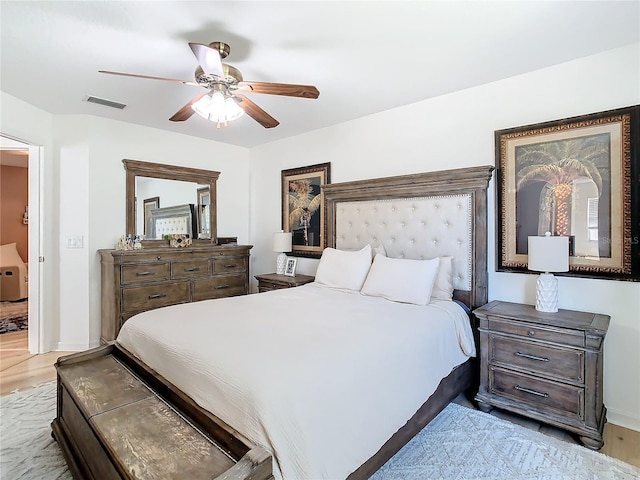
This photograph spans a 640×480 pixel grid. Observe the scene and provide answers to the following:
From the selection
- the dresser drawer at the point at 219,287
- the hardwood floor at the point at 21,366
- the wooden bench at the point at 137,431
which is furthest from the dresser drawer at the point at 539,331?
the hardwood floor at the point at 21,366

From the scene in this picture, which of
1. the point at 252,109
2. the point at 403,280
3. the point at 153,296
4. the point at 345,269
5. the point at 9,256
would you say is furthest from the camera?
the point at 9,256

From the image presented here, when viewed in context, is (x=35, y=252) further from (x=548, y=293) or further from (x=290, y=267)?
(x=548, y=293)

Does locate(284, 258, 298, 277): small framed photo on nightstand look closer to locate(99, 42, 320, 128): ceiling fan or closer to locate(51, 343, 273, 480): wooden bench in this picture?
locate(99, 42, 320, 128): ceiling fan

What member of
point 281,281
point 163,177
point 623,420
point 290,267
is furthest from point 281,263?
point 623,420

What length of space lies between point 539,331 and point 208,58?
2687 mm

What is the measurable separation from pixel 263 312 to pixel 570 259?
2.29 m

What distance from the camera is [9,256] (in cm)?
615

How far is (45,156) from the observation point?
3.68m

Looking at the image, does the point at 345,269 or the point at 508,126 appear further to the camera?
the point at 345,269

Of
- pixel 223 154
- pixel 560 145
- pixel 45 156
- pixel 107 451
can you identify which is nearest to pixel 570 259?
pixel 560 145

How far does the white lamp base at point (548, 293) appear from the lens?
2.37 meters

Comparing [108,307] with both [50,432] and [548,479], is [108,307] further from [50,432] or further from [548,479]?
[548,479]

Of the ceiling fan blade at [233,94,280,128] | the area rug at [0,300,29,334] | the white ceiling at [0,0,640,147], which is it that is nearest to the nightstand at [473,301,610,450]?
the white ceiling at [0,0,640,147]

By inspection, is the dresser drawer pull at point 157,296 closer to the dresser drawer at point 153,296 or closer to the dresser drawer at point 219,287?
the dresser drawer at point 153,296
